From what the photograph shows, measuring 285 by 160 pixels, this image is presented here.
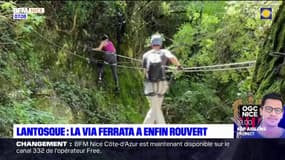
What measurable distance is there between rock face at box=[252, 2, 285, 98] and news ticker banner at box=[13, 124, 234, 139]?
0.51 meters

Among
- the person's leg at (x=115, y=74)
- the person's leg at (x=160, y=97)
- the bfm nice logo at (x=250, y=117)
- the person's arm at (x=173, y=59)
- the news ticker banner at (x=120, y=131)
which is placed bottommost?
the news ticker banner at (x=120, y=131)

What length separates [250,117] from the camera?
15.6 ft

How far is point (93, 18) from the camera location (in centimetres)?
497

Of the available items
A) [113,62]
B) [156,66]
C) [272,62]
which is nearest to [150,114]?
[156,66]

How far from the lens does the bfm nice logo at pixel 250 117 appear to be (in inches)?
186

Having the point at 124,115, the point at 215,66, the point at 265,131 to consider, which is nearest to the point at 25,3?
the point at 124,115

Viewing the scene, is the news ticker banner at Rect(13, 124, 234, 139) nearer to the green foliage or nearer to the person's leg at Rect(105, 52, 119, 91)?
the green foliage

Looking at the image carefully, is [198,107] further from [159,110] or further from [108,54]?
[108,54]

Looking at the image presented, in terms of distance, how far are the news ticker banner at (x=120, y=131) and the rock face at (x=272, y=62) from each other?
0.51 metres

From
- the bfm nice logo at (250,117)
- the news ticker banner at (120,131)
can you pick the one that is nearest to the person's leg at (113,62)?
the news ticker banner at (120,131)

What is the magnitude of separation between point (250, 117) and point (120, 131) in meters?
0.97

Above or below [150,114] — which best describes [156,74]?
above

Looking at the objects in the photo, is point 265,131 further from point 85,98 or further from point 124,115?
point 85,98

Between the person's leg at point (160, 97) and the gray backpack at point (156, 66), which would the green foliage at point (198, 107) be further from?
the gray backpack at point (156, 66)
